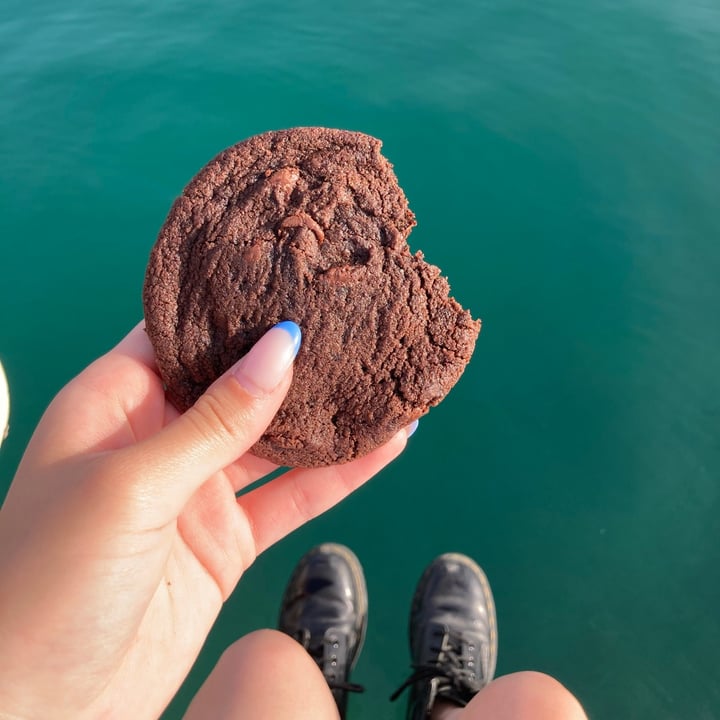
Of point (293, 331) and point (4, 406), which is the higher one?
point (293, 331)

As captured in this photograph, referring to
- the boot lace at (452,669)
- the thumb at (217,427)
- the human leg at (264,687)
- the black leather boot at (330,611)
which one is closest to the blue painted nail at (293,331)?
the thumb at (217,427)

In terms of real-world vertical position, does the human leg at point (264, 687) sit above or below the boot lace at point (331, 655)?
above

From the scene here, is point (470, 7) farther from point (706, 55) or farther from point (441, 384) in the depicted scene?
point (441, 384)

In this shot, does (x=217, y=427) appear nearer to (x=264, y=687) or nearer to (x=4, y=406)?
(x=264, y=687)

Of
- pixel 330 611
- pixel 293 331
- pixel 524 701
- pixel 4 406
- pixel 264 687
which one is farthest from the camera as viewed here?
pixel 4 406

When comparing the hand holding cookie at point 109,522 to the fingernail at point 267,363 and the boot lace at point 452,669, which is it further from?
the boot lace at point 452,669

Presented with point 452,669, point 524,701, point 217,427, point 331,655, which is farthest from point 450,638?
point 217,427

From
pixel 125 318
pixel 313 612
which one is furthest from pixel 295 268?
pixel 125 318
